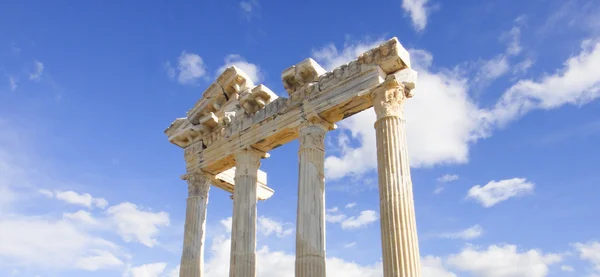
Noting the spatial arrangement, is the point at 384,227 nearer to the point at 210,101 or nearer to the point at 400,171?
the point at 400,171

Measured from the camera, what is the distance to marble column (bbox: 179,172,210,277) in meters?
23.2

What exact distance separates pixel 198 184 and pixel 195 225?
6.12 feet

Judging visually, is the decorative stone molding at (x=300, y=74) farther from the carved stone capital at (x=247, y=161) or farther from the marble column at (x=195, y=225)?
the marble column at (x=195, y=225)

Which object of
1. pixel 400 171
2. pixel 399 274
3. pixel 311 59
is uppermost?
pixel 311 59

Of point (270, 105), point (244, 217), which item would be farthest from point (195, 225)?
point (270, 105)

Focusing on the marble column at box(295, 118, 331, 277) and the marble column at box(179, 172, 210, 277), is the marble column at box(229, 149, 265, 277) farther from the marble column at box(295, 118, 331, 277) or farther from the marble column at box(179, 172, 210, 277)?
the marble column at box(295, 118, 331, 277)

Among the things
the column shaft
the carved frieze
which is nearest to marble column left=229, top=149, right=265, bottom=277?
the column shaft

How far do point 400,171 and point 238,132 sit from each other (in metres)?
8.48

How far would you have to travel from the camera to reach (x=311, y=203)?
19172 mm

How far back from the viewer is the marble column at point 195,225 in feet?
76.3

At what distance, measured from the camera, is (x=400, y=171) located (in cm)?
1703

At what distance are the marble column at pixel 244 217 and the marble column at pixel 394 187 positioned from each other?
6.39 meters

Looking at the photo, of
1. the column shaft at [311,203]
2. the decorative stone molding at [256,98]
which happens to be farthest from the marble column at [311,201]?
the decorative stone molding at [256,98]

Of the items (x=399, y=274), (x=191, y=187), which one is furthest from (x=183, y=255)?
(x=399, y=274)
